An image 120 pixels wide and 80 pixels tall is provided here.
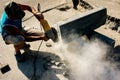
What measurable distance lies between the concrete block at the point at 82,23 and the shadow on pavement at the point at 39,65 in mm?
692

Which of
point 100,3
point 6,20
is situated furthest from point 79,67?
point 100,3

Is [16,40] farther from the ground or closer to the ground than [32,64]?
farther from the ground

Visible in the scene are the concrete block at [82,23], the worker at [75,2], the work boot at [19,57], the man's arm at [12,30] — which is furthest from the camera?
the worker at [75,2]

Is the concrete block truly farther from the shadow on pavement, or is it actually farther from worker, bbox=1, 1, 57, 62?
the shadow on pavement

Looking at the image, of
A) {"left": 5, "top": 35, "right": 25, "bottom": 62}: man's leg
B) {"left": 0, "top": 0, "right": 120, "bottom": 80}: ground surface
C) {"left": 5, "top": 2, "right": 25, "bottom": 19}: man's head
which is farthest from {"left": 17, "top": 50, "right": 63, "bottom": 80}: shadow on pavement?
{"left": 5, "top": 2, "right": 25, "bottom": 19}: man's head

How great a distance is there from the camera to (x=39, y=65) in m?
5.77

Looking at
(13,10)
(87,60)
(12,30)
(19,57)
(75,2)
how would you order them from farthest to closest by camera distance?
(75,2) < (19,57) < (87,60) < (12,30) < (13,10)

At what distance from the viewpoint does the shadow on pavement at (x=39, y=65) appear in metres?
5.50

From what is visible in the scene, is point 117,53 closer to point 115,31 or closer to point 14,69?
point 115,31

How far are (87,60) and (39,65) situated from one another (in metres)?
1.09

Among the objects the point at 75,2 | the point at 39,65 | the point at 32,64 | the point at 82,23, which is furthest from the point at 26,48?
the point at 75,2

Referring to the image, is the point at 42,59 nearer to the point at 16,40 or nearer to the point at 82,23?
the point at 16,40

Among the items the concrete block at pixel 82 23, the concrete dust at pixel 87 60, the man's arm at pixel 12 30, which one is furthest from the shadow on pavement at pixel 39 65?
the man's arm at pixel 12 30

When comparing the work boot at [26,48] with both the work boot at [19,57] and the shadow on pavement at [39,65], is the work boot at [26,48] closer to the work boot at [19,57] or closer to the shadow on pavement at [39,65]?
the shadow on pavement at [39,65]
